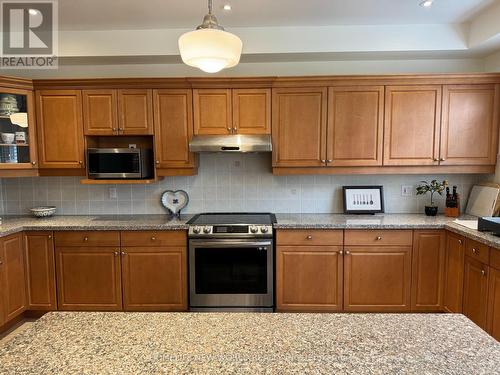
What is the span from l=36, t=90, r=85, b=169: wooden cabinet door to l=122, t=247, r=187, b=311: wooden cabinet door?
1.15m

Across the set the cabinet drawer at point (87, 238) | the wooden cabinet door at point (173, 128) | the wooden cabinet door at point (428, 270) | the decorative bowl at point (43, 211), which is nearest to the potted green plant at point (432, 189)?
the wooden cabinet door at point (428, 270)

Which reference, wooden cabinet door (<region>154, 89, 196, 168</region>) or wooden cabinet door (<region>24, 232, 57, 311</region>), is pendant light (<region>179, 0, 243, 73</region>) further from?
wooden cabinet door (<region>24, 232, 57, 311</region>)

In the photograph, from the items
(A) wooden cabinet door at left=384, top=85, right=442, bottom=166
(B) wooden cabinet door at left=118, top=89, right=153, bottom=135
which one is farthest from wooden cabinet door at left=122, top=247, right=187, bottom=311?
(A) wooden cabinet door at left=384, top=85, right=442, bottom=166

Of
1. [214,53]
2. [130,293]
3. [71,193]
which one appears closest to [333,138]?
[214,53]

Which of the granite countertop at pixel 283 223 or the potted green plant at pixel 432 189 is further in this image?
the potted green plant at pixel 432 189

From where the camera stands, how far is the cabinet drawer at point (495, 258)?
7.32 ft

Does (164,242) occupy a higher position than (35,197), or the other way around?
(35,197)

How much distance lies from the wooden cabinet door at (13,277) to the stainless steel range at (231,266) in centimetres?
160

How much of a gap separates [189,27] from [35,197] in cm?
255

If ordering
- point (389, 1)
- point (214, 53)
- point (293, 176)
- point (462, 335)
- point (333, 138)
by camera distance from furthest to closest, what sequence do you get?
1. point (293, 176)
2. point (333, 138)
3. point (389, 1)
4. point (214, 53)
5. point (462, 335)

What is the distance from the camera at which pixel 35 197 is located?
3572mm

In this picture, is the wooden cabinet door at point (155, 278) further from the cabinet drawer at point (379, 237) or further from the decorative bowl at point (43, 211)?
the cabinet drawer at point (379, 237)

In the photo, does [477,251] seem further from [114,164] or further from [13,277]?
[13,277]

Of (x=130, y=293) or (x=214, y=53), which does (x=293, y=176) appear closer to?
(x=130, y=293)
